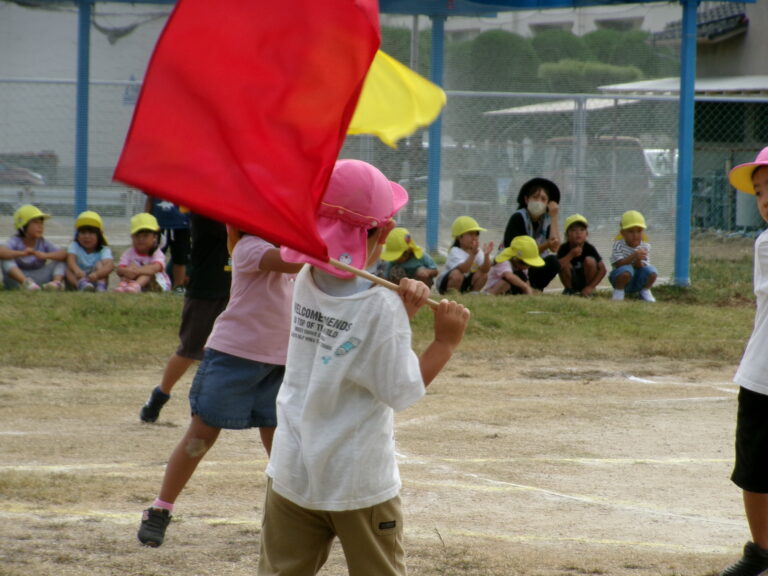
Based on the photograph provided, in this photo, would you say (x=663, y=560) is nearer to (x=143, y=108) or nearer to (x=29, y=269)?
(x=143, y=108)

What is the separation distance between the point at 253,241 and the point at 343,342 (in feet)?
5.42

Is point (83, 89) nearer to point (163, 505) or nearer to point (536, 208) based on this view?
point (536, 208)

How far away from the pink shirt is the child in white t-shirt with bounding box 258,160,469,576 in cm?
146

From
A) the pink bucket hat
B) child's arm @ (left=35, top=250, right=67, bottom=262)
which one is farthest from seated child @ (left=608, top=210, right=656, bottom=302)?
the pink bucket hat

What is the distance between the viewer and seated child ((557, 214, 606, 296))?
12531 mm

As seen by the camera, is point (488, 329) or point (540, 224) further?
point (540, 224)

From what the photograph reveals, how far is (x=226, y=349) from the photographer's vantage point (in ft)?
15.5

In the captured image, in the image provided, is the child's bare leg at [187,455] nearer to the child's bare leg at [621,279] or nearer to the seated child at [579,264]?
the seated child at [579,264]

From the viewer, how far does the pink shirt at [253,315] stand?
4711 mm

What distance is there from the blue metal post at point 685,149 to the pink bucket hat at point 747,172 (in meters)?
8.92

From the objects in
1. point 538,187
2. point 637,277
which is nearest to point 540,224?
point 538,187

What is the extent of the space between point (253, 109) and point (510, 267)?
9086 millimetres

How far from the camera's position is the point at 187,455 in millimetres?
4660

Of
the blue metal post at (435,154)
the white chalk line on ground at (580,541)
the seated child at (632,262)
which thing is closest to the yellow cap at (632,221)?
the seated child at (632,262)
